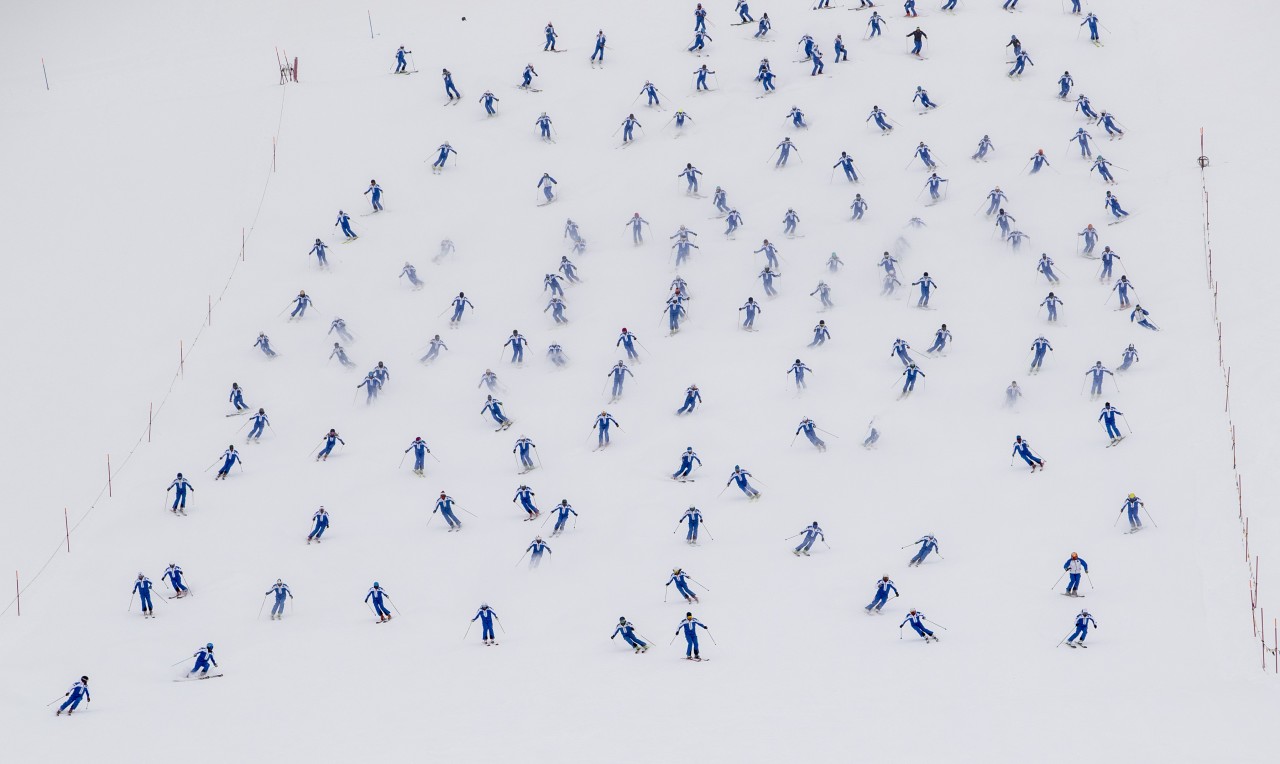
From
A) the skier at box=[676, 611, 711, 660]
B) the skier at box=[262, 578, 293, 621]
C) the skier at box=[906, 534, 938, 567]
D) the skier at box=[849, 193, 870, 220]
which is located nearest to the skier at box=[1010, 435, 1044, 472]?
the skier at box=[906, 534, 938, 567]

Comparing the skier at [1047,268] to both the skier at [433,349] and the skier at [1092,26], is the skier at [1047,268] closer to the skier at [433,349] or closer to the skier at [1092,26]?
the skier at [1092,26]

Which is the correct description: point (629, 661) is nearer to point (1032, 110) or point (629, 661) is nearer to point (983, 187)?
point (983, 187)

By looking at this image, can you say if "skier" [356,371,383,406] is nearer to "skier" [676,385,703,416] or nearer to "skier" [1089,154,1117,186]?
"skier" [676,385,703,416]

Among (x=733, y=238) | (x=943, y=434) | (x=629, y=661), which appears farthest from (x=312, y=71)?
(x=629, y=661)

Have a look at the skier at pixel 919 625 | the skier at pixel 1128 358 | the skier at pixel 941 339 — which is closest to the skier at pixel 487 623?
the skier at pixel 919 625

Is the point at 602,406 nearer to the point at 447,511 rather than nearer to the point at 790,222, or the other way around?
the point at 447,511

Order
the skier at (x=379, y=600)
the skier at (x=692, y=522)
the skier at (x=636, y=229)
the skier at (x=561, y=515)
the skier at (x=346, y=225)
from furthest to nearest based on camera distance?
the skier at (x=346, y=225) < the skier at (x=636, y=229) < the skier at (x=561, y=515) < the skier at (x=692, y=522) < the skier at (x=379, y=600)
